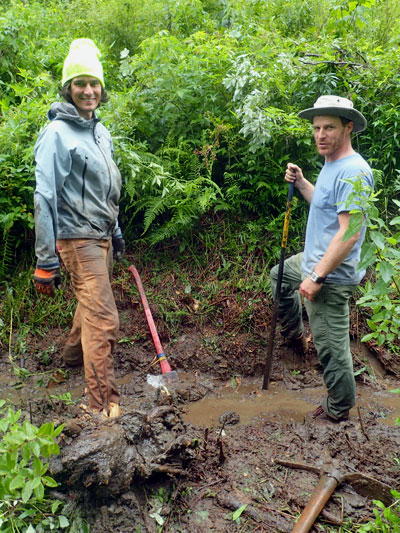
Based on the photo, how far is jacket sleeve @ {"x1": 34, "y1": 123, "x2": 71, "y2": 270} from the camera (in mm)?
3568

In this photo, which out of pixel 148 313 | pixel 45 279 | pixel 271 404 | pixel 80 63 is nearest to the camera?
pixel 45 279

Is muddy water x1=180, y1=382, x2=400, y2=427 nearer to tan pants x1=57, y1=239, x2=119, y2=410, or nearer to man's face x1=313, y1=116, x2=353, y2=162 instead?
tan pants x1=57, y1=239, x2=119, y2=410

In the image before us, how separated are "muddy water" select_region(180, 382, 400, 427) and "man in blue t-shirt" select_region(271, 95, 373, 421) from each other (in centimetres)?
39

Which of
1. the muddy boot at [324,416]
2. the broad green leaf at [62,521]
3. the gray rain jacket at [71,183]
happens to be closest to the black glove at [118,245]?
the gray rain jacket at [71,183]

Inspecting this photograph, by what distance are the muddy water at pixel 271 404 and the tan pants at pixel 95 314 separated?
0.91m

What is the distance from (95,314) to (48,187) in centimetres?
106

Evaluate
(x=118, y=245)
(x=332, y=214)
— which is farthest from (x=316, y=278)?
(x=118, y=245)

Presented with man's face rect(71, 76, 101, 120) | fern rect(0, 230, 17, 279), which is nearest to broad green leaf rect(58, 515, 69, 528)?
man's face rect(71, 76, 101, 120)

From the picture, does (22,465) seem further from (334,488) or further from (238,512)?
(334,488)

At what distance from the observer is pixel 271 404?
4477mm

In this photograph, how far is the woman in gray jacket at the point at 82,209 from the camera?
3619mm

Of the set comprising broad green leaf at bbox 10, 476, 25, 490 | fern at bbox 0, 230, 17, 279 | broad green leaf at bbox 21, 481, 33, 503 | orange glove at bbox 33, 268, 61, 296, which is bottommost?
broad green leaf at bbox 21, 481, 33, 503

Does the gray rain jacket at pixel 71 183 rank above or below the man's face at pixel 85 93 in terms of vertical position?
below

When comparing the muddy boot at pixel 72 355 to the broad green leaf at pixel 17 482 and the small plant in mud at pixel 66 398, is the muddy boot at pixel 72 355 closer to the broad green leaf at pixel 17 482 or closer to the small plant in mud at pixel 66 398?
the small plant in mud at pixel 66 398
